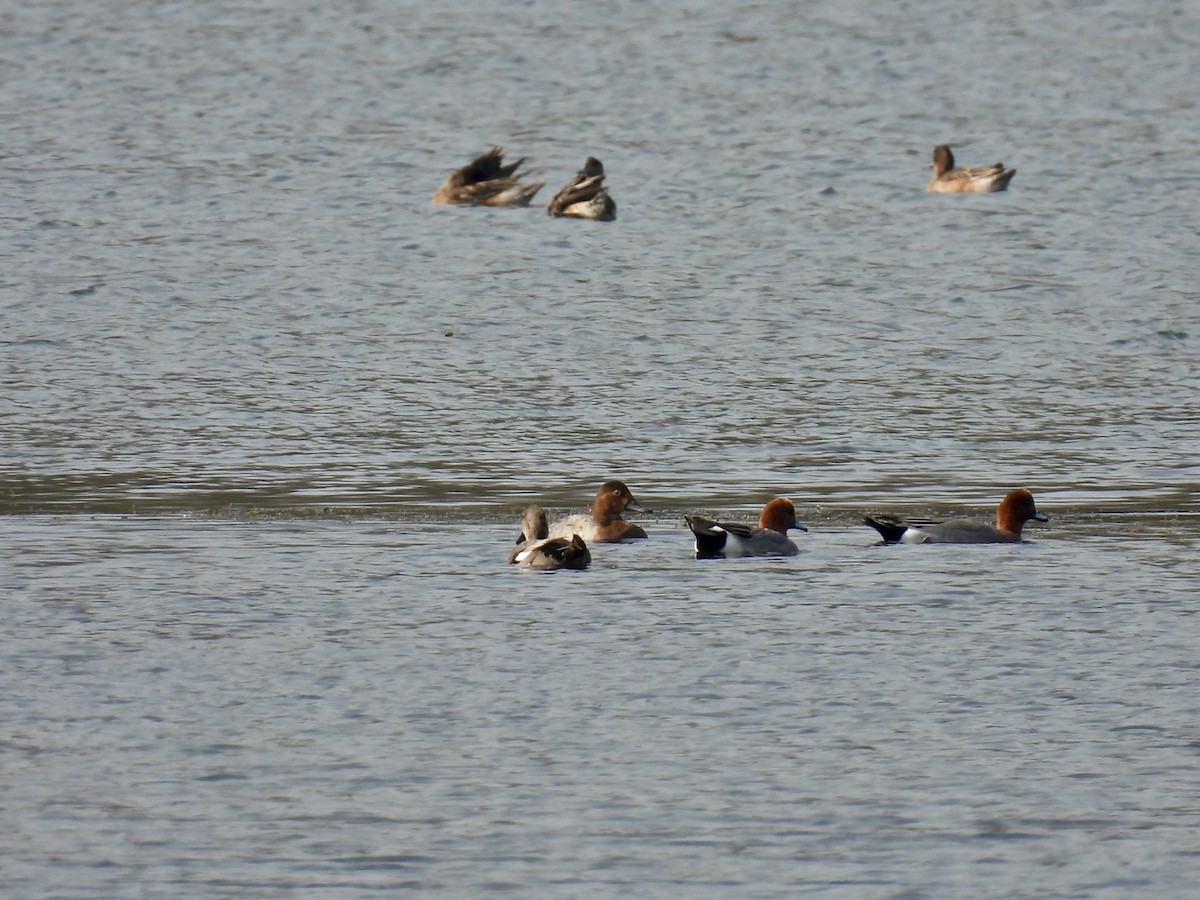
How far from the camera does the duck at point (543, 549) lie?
43.9ft

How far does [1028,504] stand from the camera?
47.0ft

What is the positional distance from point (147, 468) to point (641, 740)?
781 centimetres

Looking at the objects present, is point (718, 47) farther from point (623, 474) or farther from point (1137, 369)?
point (623, 474)

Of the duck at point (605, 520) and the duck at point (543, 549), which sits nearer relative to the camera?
the duck at point (543, 549)

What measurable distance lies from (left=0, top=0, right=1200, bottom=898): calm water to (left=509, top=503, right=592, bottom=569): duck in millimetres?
131

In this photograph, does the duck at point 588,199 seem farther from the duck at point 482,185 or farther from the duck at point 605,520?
the duck at point 605,520

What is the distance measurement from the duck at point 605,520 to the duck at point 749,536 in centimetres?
57

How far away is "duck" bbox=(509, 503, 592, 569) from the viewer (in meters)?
13.4

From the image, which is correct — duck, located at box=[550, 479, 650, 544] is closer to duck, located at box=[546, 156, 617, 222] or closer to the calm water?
the calm water

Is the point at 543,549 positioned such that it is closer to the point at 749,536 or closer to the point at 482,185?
the point at 749,536

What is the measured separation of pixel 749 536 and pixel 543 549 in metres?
1.23

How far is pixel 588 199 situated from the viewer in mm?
28312

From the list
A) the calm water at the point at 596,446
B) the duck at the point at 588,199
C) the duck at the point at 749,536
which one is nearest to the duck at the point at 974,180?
the calm water at the point at 596,446

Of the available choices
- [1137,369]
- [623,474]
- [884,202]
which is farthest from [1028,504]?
[884,202]
